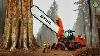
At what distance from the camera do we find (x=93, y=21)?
3061cm

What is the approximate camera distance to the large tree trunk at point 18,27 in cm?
1689

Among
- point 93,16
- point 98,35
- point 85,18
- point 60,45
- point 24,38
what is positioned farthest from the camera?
point 85,18

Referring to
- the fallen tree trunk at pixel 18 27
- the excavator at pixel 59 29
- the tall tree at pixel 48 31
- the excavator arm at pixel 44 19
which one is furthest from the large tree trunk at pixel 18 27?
the tall tree at pixel 48 31

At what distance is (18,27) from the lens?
17125mm

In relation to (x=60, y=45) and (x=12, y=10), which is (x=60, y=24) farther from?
(x=12, y=10)

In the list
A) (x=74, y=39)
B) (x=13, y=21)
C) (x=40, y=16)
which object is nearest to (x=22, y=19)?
(x=13, y=21)

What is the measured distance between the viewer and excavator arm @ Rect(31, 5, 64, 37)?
783 inches

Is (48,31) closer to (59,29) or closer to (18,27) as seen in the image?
(59,29)

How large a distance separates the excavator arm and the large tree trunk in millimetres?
2300

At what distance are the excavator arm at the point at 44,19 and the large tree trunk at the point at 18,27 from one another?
230cm

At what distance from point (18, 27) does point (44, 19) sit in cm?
371

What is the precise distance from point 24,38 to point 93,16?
16303 millimetres

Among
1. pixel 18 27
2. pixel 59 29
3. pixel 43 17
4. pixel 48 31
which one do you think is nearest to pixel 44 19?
pixel 43 17

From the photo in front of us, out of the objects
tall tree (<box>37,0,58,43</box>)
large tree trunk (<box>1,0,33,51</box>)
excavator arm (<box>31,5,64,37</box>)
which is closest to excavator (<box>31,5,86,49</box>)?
excavator arm (<box>31,5,64,37</box>)
